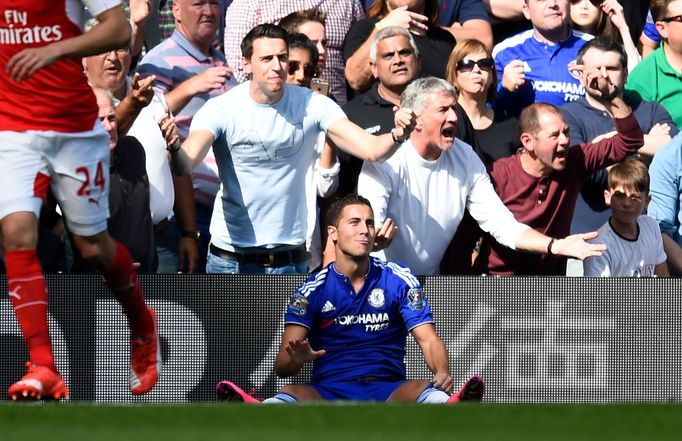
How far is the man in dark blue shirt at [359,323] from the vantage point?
7777 millimetres

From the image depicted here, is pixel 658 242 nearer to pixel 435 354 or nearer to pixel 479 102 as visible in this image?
pixel 479 102

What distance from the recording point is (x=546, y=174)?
9.10 m

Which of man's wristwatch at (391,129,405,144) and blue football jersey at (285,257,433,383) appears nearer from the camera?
blue football jersey at (285,257,433,383)

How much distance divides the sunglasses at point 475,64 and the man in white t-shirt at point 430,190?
64 cm

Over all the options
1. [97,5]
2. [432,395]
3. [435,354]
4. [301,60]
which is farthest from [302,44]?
[97,5]

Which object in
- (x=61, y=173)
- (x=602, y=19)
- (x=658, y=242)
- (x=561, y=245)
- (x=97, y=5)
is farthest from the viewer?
(x=602, y=19)

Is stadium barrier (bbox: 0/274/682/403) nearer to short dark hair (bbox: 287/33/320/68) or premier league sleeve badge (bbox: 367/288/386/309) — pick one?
premier league sleeve badge (bbox: 367/288/386/309)

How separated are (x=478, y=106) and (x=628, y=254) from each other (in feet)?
4.61

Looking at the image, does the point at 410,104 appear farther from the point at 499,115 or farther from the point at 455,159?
the point at 499,115

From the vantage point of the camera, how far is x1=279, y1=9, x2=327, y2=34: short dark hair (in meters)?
9.75

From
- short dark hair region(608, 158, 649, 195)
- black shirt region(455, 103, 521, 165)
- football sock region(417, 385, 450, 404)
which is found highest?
black shirt region(455, 103, 521, 165)

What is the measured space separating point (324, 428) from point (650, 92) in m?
6.31

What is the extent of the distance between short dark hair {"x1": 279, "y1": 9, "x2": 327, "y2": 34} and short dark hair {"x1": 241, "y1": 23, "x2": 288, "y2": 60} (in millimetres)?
853

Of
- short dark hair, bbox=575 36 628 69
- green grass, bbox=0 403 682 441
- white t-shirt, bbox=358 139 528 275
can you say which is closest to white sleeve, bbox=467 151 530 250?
white t-shirt, bbox=358 139 528 275
